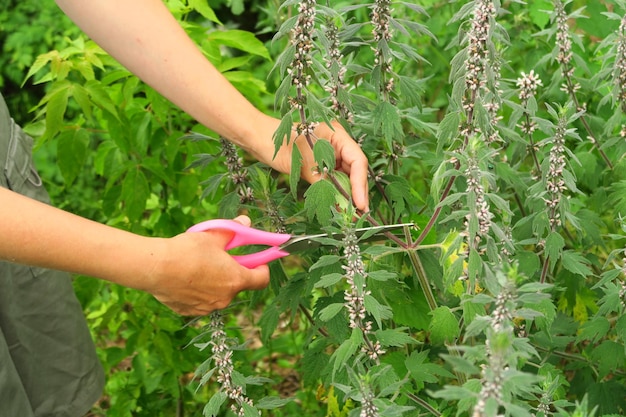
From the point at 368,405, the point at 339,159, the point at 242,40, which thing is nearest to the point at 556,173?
the point at 339,159

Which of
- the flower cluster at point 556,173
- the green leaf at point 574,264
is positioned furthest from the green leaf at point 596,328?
the flower cluster at point 556,173

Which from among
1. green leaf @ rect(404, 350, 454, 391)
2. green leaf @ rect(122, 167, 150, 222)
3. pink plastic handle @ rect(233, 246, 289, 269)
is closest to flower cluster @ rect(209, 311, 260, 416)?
pink plastic handle @ rect(233, 246, 289, 269)

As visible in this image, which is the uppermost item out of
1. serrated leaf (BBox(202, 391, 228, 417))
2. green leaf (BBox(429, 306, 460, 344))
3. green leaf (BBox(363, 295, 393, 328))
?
green leaf (BBox(363, 295, 393, 328))

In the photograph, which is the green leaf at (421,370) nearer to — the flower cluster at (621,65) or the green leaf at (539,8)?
the flower cluster at (621,65)

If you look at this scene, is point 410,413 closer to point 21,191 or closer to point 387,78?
A: point 387,78

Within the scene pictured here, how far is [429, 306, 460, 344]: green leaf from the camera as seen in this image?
175 centimetres

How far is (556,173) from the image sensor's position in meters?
1.82

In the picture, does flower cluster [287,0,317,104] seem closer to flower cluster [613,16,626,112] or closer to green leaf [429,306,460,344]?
green leaf [429,306,460,344]

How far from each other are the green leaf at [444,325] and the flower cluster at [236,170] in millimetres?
545

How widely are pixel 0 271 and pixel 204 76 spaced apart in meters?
0.71

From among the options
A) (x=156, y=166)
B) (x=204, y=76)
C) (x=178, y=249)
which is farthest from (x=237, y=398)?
(x=156, y=166)

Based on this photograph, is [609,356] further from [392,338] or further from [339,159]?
[339,159]

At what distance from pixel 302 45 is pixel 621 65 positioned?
842mm

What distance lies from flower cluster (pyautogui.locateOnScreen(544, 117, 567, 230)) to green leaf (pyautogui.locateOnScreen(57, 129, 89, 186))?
1.49m
